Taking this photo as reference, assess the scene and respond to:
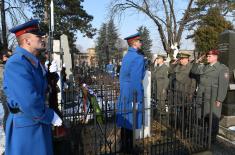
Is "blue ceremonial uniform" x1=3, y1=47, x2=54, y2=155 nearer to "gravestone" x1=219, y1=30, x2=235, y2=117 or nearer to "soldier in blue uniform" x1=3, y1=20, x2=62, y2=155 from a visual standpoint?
"soldier in blue uniform" x1=3, y1=20, x2=62, y2=155

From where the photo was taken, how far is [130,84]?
535cm

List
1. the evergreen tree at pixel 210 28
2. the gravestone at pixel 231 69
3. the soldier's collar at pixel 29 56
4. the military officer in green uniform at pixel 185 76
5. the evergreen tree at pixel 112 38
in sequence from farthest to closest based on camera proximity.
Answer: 1. the evergreen tree at pixel 112 38
2. the evergreen tree at pixel 210 28
3. the military officer in green uniform at pixel 185 76
4. the gravestone at pixel 231 69
5. the soldier's collar at pixel 29 56

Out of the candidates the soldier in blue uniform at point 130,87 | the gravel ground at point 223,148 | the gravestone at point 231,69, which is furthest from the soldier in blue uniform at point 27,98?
the gravestone at point 231,69

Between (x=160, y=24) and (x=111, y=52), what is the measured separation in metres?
29.9

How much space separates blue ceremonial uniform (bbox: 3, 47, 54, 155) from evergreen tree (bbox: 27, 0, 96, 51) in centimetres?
2920

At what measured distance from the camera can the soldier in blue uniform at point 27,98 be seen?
2.83 metres

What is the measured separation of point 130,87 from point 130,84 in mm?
50

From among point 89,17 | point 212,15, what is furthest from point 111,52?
point 212,15

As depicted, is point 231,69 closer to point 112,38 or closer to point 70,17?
point 70,17

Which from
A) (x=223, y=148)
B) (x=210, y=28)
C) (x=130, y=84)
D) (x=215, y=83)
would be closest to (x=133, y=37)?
(x=130, y=84)

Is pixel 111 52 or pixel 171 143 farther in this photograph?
pixel 111 52

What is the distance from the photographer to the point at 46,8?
2506 centimetres

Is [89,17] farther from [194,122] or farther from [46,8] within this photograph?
[194,122]

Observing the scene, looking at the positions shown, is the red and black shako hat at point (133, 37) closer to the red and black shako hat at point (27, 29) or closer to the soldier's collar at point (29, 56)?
the red and black shako hat at point (27, 29)
